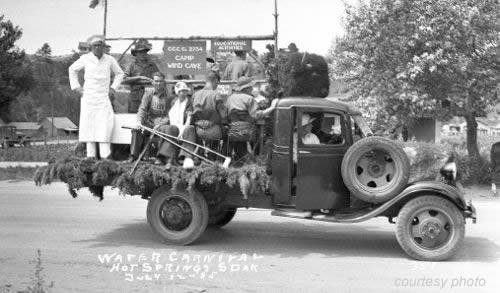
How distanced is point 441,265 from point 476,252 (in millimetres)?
1097

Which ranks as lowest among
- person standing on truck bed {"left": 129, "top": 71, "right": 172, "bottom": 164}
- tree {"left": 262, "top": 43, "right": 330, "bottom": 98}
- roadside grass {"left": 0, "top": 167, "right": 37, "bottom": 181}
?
roadside grass {"left": 0, "top": 167, "right": 37, "bottom": 181}

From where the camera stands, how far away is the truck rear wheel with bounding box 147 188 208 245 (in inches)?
311

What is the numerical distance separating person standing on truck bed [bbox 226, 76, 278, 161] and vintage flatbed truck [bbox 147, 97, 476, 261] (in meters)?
0.63

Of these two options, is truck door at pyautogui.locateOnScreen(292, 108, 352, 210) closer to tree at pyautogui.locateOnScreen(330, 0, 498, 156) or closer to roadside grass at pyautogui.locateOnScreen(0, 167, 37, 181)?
tree at pyautogui.locateOnScreen(330, 0, 498, 156)

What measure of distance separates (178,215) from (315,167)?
1941 millimetres

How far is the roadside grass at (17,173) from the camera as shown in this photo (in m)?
17.0

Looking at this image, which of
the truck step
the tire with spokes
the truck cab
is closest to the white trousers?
the truck cab

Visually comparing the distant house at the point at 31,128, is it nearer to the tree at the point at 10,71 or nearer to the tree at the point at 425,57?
the tree at the point at 10,71

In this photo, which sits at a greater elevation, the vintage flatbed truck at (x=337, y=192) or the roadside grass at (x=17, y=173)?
the vintage flatbed truck at (x=337, y=192)

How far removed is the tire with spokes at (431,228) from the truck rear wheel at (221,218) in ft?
9.68

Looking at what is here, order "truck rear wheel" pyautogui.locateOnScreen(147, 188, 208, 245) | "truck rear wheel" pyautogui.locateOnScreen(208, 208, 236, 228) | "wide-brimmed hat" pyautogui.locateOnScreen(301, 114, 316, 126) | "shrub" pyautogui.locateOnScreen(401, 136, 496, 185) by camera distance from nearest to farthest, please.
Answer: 1. "wide-brimmed hat" pyautogui.locateOnScreen(301, 114, 316, 126)
2. "truck rear wheel" pyautogui.locateOnScreen(147, 188, 208, 245)
3. "truck rear wheel" pyautogui.locateOnScreen(208, 208, 236, 228)
4. "shrub" pyautogui.locateOnScreen(401, 136, 496, 185)

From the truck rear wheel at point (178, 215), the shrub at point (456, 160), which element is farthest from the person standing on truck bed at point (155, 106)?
the shrub at point (456, 160)

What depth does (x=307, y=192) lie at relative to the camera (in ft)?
24.8

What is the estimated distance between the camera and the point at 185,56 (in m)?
14.1
